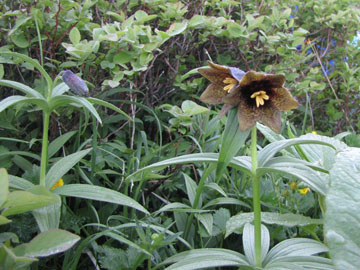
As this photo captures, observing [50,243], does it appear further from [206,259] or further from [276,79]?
[276,79]

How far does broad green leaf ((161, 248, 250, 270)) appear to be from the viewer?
0.78 meters

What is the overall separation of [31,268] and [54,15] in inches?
36.2

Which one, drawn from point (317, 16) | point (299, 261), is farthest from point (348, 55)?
point (299, 261)

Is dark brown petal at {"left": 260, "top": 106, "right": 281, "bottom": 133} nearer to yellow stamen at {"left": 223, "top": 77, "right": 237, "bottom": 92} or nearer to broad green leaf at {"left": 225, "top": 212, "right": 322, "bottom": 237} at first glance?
yellow stamen at {"left": 223, "top": 77, "right": 237, "bottom": 92}

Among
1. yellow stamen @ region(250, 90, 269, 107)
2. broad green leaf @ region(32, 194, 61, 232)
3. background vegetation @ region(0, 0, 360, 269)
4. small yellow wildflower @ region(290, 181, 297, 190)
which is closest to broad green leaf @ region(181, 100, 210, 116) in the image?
background vegetation @ region(0, 0, 360, 269)

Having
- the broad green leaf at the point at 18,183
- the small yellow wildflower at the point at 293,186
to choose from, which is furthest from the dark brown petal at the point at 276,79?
the broad green leaf at the point at 18,183

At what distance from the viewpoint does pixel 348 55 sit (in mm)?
2307

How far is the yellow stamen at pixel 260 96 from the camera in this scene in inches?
32.0

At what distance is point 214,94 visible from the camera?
89 cm

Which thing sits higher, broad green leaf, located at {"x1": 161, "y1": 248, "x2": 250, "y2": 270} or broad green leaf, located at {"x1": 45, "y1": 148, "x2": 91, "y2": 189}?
broad green leaf, located at {"x1": 45, "y1": 148, "x2": 91, "y2": 189}

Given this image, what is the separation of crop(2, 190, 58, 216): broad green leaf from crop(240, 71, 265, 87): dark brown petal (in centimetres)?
46

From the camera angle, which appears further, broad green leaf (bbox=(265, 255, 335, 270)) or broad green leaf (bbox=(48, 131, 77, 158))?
broad green leaf (bbox=(48, 131, 77, 158))

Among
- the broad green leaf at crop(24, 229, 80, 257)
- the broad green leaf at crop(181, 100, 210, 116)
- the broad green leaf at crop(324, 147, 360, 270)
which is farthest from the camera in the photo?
the broad green leaf at crop(181, 100, 210, 116)

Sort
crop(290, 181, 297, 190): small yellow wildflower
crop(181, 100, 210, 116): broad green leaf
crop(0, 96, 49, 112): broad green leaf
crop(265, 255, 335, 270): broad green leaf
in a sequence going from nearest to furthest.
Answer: crop(265, 255, 335, 270): broad green leaf < crop(0, 96, 49, 112): broad green leaf < crop(290, 181, 297, 190): small yellow wildflower < crop(181, 100, 210, 116): broad green leaf
